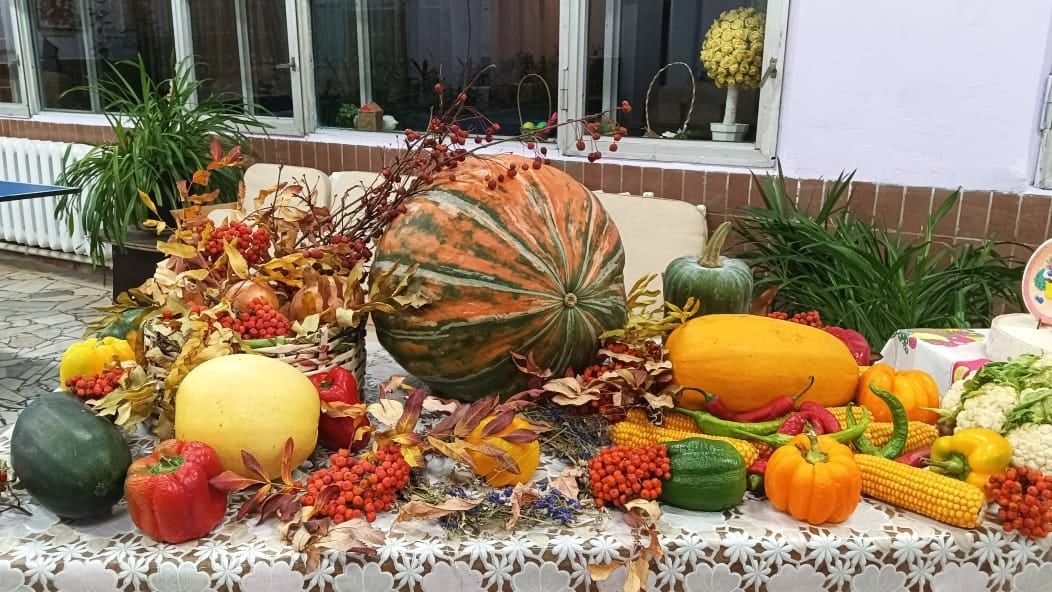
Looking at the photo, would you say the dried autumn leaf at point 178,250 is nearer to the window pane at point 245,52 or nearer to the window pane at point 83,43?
the window pane at point 245,52

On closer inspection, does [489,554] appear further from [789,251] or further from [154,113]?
[154,113]

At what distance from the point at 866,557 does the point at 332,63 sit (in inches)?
151

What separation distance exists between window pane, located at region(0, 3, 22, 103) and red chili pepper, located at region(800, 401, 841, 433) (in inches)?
237

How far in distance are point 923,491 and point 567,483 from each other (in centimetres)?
45

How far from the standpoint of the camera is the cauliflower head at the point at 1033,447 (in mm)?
981

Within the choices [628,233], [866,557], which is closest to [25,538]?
[866,557]

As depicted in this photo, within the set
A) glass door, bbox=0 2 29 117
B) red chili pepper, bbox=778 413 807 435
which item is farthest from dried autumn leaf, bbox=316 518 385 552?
glass door, bbox=0 2 29 117

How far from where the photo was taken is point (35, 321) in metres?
4.29

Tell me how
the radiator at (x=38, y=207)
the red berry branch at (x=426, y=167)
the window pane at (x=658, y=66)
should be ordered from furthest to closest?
the radiator at (x=38, y=207)
the window pane at (x=658, y=66)
the red berry branch at (x=426, y=167)

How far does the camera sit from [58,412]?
95cm

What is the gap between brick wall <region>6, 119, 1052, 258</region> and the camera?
2.43 metres

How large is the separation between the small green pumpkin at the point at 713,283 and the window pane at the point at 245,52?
3323 millimetres

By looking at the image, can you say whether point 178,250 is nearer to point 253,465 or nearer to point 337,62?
point 253,465

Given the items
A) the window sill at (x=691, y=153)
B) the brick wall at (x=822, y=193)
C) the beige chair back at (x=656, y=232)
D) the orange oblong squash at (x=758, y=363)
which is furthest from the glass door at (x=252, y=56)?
the orange oblong squash at (x=758, y=363)
